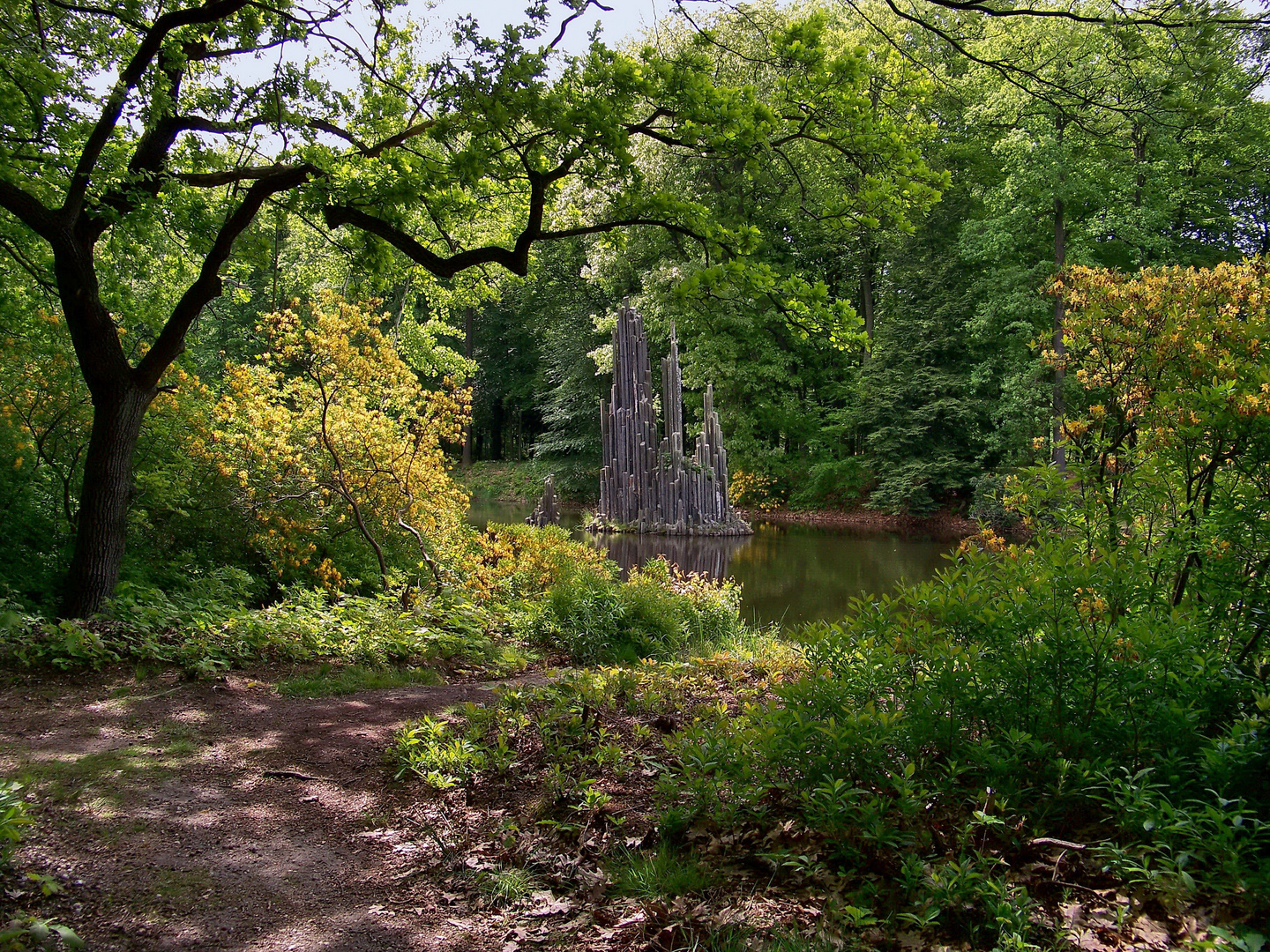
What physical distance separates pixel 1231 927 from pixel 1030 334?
20554mm

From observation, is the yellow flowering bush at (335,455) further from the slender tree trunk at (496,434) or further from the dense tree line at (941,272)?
the slender tree trunk at (496,434)

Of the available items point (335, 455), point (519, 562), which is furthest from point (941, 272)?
point (335, 455)

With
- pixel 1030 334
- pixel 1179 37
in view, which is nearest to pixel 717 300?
pixel 1179 37

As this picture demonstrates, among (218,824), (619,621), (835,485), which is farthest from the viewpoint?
(835,485)

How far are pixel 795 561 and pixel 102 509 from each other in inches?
526

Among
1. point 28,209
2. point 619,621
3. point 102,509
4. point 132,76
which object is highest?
point 132,76

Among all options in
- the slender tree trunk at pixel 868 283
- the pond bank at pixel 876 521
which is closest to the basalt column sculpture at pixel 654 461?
the pond bank at pixel 876 521

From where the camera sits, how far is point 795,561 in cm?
1698

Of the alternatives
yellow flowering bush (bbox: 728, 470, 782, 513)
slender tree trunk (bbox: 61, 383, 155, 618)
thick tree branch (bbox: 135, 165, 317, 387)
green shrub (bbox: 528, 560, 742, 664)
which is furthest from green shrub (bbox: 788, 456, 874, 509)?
slender tree trunk (bbox: 61, 383, 155, 618)

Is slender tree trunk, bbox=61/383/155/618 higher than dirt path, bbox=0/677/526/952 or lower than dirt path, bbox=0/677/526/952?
higher

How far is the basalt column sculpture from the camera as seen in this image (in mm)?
21312

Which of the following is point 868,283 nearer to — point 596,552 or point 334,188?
point 596,552

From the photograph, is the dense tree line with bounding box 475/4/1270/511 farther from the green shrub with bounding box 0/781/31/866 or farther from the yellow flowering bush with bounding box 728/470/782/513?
the green shrub with bounding box 0/781/31/866

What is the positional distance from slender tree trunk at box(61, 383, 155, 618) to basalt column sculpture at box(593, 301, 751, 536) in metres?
15.7
